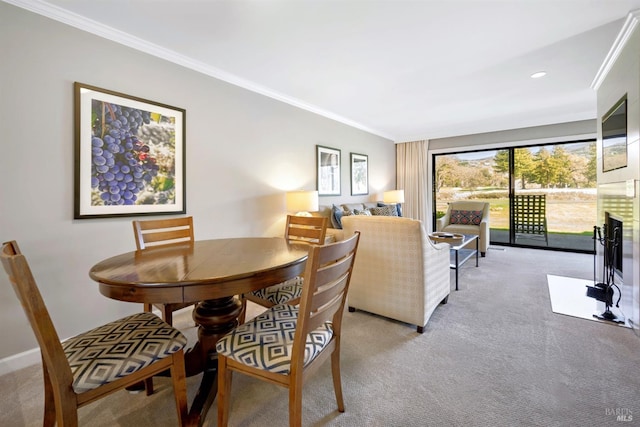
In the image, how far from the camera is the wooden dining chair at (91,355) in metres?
0.89

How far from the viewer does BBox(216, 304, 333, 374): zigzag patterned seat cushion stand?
1.09 meters

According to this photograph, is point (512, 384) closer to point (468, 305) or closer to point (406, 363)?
point (406, 363)

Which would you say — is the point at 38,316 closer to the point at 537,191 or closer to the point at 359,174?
the point at 359,174

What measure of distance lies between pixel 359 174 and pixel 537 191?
3.25m

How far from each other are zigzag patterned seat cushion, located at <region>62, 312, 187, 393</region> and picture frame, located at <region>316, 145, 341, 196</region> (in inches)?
123

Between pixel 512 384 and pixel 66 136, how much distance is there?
10.5 ft

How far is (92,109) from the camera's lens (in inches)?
78.2

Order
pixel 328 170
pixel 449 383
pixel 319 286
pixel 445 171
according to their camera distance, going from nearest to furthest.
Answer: pixel 319 286 → pixel 449 383 → pixel 328 170 → pixel 445 171

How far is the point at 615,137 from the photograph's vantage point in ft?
8.14

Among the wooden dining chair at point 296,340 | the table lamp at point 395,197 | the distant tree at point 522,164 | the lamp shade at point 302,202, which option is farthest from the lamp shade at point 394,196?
the wooden dining chair at point 296,340

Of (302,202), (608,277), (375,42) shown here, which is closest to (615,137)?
(608,277)

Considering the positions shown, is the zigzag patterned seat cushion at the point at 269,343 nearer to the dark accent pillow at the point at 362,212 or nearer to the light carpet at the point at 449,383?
the light carpet at the point at 449,383

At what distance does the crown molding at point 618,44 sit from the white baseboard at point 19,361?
4.77 meters

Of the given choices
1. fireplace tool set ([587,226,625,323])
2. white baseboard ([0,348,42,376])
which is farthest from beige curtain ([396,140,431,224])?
white baseboard ([0,348,42,376])
